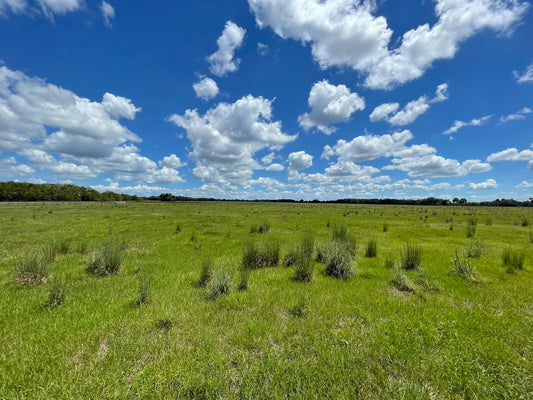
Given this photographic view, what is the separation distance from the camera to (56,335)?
419cm

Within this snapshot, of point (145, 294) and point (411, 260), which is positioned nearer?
point (145, 294)

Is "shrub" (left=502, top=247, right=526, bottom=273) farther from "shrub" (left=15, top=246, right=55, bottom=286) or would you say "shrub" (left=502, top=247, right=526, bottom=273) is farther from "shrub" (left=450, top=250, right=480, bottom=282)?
"shrub" (left=15, top=246, right=55, bottom=286)

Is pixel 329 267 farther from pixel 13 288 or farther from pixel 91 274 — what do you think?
pixel 13 288

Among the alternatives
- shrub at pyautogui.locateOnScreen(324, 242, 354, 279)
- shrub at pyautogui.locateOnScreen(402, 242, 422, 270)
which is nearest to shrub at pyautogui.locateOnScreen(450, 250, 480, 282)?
shrub at pyautogui.locateOnScreen(402, 242, 422, 270)

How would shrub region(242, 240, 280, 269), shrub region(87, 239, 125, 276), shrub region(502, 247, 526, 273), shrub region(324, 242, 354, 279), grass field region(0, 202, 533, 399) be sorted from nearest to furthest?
grass field region(0, 202, 533, 399) → shrub region(324, 242, 354, 279) → shrub region(87, 239, 125, 276) → shrub region(502, 247, 526, 273) → shrub region(242, 240, 280, 269)

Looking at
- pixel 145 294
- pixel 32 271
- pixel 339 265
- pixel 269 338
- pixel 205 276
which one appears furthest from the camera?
pixel 339 265

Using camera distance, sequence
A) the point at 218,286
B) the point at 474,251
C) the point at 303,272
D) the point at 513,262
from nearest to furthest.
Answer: the point at 218,286
the point at 303,272
the point at 513,262
the point at 474,251

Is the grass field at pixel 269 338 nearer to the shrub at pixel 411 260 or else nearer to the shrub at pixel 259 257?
the shrub at pixel 411 260

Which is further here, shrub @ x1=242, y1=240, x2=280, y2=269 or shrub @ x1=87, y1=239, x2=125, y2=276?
shrub @ x1=242, y1=240, x2=280, y2=269

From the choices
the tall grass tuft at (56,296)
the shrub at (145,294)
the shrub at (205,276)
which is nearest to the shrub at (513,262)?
the shrub at (205,276)

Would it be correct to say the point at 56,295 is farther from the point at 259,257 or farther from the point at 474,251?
the point at 474,251

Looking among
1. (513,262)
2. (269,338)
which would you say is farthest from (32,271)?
(513,262)

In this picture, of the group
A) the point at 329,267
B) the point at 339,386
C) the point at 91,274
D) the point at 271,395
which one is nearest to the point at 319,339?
the point at 339,386

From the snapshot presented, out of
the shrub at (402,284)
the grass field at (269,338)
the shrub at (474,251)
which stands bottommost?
the grass field at (269,338)
